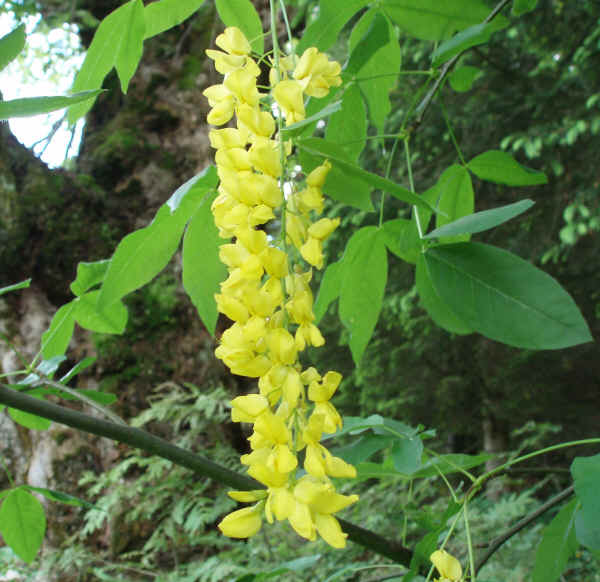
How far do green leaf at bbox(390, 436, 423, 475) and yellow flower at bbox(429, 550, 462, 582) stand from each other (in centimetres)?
11

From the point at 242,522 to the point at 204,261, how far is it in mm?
303

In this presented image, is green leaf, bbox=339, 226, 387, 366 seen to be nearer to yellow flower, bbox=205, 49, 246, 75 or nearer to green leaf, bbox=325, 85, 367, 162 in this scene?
green leaf, bbox=325, 85, 367, 162

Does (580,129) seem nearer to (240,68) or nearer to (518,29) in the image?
(518,29)

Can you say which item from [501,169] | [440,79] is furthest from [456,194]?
[440,79]

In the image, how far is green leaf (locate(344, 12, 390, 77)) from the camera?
62cm

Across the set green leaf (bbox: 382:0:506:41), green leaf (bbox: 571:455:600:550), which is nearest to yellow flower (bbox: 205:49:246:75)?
green leaf (bbox: 382:0:506:41)

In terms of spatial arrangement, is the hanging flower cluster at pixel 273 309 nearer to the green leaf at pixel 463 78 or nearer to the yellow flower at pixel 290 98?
the yellow flower at pixel 290 98

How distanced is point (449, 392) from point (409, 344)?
1.78 ft

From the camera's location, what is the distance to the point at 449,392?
4.44 meters

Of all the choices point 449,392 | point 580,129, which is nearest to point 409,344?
point 449,392

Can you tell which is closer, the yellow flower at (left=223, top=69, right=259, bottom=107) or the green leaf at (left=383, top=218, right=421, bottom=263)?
the yellow flower at (left=223, top=69, right=259, bottom=107)

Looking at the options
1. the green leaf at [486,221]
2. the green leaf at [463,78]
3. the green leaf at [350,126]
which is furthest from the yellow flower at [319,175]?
the green leaf at [463,78]

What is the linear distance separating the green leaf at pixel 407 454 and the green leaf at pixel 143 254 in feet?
1.13

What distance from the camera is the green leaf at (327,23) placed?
25.0 inches
